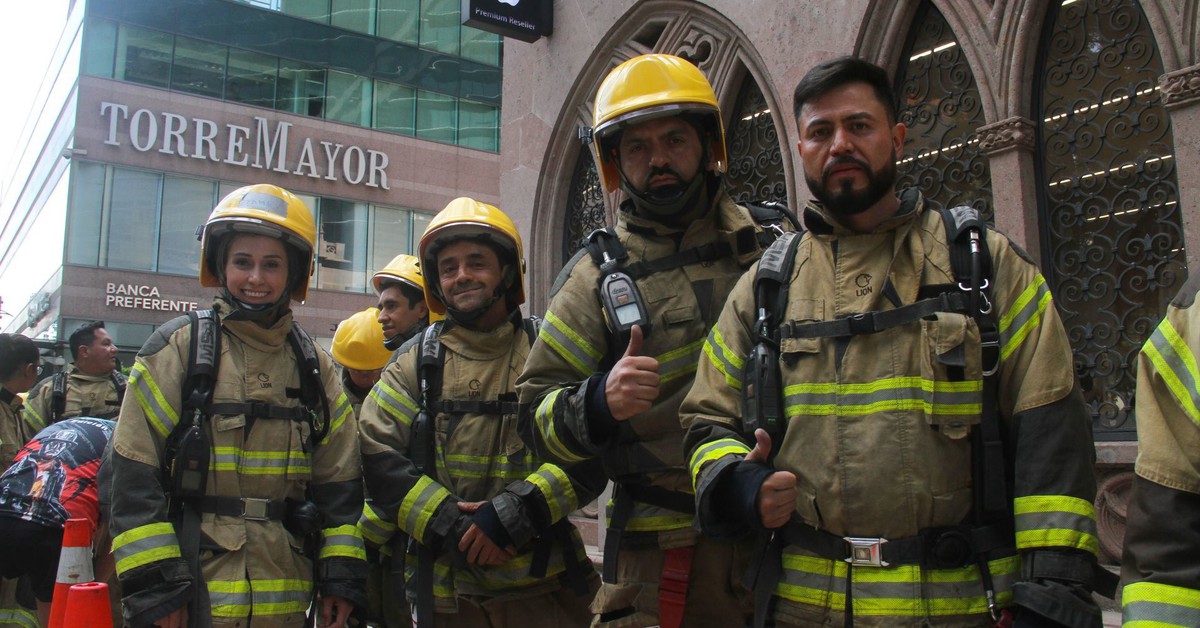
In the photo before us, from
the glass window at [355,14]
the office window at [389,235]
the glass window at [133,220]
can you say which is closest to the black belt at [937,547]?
the glass window at [133,220]

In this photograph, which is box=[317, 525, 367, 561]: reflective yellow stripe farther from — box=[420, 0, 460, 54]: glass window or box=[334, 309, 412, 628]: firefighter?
box=[420, 0, 460, 54]: glass window

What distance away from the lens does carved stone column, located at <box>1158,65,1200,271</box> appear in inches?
191

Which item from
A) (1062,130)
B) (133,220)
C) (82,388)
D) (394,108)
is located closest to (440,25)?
(394,108)

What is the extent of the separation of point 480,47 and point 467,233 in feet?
92.2

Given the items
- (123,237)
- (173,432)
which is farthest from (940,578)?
(123,237)

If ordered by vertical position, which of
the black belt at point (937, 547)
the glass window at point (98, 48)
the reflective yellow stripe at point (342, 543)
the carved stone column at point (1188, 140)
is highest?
the glass window at point (98, 48)

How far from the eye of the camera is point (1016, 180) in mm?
5648

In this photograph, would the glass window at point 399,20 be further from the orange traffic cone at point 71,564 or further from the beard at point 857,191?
the beard at point 857,191

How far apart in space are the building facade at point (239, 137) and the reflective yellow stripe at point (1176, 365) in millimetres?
24237

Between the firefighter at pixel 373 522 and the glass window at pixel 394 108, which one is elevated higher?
the glass window at pixel 394 108

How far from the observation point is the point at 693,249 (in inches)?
121

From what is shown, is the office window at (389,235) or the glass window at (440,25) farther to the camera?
the glass window at (440,25)

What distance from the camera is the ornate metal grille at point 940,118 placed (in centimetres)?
610

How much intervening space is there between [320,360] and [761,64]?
471 cm
